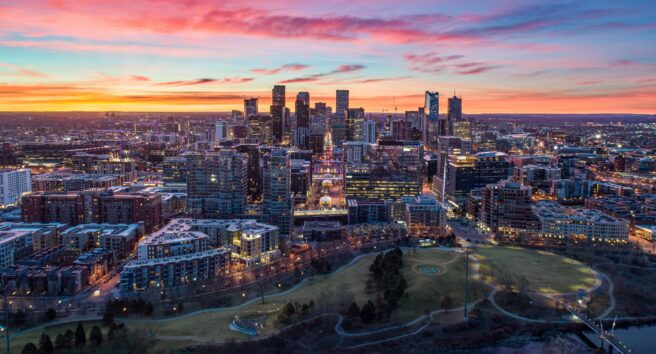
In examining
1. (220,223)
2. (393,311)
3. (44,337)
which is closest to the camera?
(44,337)

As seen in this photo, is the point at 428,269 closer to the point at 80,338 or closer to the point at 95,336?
the point at 95,336

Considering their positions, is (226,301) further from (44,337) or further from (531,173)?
(531,173)

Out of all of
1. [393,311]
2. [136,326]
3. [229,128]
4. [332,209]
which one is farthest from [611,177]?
[229,128]

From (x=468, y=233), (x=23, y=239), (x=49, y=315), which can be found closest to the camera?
(x=49, y=315)

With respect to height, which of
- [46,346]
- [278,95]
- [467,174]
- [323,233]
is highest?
[278,95]

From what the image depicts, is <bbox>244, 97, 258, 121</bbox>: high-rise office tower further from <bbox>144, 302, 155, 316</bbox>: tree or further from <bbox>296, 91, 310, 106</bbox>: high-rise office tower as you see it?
<bbox>144, 302, 155, 316</bbox>: tree

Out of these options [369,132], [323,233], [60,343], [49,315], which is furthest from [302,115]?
[60,343]

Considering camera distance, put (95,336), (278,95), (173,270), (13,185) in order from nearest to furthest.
A: (95,336), (173,270), (13,185), (278,95)
